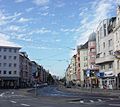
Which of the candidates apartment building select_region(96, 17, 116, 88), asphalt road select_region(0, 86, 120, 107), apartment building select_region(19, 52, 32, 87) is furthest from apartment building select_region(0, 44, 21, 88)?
asphalt road select_region(0, 86, 120, 107)

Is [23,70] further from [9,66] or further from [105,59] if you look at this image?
[105,59]

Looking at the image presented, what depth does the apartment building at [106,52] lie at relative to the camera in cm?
8119

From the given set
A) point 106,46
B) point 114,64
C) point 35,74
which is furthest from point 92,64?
point 35,74

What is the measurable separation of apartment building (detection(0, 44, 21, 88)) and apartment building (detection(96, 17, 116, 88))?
49227mm

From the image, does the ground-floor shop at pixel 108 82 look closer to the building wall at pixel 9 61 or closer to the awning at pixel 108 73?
the awning at pixel 108 73

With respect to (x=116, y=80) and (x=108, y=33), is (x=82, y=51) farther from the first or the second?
(x=116, y=80)

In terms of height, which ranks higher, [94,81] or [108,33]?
[108,33]

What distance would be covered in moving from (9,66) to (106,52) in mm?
57466

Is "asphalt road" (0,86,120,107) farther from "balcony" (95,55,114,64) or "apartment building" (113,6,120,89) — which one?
"balcony" (95,55,114,64)

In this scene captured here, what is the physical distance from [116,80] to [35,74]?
32536mm

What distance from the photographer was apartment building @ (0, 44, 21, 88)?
432ft

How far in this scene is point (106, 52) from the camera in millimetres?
86000

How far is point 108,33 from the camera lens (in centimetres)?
8631

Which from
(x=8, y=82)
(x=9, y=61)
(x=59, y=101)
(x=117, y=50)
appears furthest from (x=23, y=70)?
(x=59, y=101)
